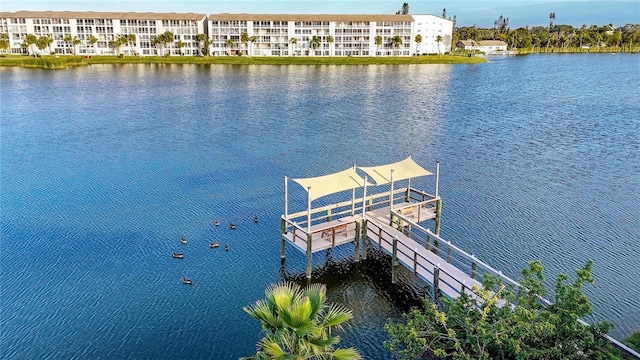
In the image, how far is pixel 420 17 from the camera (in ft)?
581

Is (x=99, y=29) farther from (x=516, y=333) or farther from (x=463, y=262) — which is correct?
(x=516, y=333)

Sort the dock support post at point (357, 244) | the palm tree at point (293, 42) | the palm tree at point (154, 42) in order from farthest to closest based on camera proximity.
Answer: the palm tree at point (293, 42), the palm tree at point (154, 42), the dock support post at point (357, 244)

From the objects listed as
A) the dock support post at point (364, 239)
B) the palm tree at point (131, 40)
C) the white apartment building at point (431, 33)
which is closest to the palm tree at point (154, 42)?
the palm tree at point (131, 40)

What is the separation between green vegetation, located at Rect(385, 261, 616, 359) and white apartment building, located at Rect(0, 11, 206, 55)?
543 feet

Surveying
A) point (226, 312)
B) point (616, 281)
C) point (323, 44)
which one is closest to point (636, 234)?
point (616, 281)

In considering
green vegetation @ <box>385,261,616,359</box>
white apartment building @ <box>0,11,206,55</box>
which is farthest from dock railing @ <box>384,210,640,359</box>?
white apartment building @ <box>0,11,206,55</box>

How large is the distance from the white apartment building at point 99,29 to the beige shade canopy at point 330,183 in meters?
151

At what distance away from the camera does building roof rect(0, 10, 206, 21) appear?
164500 millimetres

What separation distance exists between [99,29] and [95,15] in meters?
Answer: 4.94

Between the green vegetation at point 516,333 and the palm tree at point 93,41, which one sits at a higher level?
the palm tree at point 93,41

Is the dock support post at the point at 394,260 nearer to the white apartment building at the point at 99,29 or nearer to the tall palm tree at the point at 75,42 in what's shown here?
the white apartment building at the point at 99,29

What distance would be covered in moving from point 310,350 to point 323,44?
164153 mm

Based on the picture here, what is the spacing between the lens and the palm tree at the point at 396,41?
16675cm

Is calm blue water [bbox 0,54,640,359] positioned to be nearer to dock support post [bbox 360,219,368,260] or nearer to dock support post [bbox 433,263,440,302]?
dock support post [bbox 360,219,368,260]
